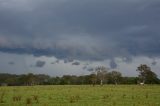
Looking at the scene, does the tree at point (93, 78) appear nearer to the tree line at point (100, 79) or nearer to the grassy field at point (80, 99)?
the tree line at point (100, 79)

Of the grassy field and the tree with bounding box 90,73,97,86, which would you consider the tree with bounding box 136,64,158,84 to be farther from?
the grassy field

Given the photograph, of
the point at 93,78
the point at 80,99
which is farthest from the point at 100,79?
the point at 80,99

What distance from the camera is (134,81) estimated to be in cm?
17338

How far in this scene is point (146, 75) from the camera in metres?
163

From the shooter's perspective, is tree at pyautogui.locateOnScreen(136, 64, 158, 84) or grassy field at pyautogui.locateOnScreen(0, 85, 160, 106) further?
tree at pyautogui.locateOnScreen(136, 64, 158, 84)

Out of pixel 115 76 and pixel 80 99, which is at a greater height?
pixel 115 76

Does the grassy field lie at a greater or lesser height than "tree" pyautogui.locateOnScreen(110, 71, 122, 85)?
lesser

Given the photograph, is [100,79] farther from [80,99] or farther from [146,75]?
[80,99]

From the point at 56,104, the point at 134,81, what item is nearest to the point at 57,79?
the point at 134,81

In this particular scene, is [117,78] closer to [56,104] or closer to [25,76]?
[25,76]

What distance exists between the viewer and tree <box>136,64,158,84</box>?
533 ft

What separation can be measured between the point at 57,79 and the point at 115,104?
6170 inches

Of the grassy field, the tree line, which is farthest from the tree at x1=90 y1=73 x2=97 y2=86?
the grassy field

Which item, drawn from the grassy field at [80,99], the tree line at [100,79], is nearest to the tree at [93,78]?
the tree line at [100,79]
